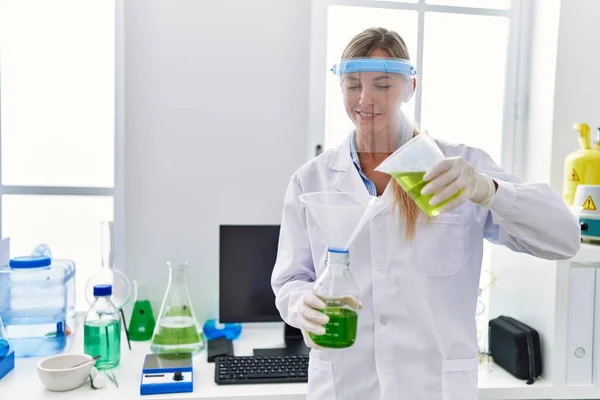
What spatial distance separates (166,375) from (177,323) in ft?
0.89

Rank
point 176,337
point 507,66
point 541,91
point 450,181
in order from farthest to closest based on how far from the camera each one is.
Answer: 1. point 507,66
2. point 541,91
3. point 176,337
4. point 450,181

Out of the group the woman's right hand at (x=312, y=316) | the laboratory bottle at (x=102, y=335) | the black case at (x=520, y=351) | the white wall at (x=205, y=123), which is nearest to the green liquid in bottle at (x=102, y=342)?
the laboratory bottle at (x=102, y=335)

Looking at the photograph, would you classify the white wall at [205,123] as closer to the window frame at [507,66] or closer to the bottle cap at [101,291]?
the window frame at [507,66]

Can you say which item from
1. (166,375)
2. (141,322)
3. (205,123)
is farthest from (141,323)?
(205,123)

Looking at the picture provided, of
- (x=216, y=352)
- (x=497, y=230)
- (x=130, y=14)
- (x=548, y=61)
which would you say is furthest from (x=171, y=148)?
(x=548, y=61)

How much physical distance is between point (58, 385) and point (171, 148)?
3.01ft

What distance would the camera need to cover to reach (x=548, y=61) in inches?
77.7

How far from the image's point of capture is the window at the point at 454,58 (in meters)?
1.91

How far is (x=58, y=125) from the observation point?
1.94 metres

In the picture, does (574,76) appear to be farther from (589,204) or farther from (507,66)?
(589,204)

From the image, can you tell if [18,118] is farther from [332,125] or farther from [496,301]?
[496,301]

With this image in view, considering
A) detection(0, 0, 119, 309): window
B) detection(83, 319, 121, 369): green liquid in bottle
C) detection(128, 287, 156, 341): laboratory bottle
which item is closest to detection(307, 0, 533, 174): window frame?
detection(0, 0, 119, 309): window

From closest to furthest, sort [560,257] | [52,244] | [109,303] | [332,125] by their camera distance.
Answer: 1. [560,257]
2. [109,303]
3. [332,125]
4. [52,244]

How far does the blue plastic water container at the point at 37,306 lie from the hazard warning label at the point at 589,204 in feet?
5.94
